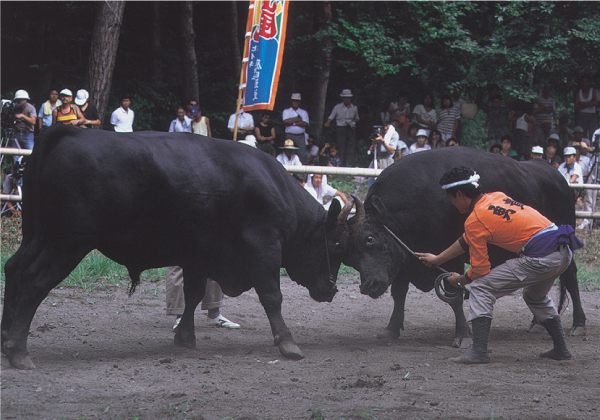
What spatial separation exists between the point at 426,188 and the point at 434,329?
1592 mm

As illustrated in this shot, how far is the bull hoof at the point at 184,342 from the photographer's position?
620 cm

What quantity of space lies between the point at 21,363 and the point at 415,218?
354cm

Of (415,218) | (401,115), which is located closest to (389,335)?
(415,218)

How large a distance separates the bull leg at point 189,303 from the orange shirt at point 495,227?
227 centimetres

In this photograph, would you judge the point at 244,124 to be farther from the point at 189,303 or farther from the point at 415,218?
the point at 189,303

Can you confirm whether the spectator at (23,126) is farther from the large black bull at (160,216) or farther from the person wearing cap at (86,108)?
→ the large black bull at (160,216)

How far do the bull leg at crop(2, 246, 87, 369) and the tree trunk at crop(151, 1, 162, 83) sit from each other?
54.2 ft

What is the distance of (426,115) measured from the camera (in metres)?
15.8

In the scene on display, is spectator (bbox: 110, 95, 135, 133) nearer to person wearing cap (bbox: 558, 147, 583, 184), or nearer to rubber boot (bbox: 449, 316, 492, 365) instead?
person wearing cap (bbox: 558, 147, 583, 184)

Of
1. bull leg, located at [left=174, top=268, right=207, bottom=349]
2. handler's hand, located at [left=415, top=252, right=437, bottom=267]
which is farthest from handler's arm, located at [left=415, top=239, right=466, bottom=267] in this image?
bull leg, located at [left=174, top=268, right=207, bottom=349]

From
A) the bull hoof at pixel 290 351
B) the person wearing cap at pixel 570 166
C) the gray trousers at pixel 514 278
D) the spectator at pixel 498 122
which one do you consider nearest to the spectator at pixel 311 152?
the spectator at pixel 498 122

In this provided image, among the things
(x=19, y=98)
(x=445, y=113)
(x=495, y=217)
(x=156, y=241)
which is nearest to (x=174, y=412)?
(x=156, y=241)

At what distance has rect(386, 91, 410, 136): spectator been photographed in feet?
53.9

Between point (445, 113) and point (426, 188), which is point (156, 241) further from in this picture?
point (445, 113)
